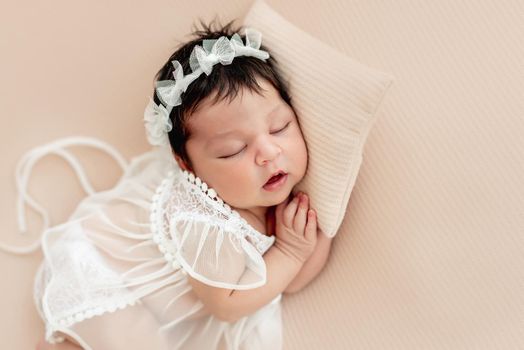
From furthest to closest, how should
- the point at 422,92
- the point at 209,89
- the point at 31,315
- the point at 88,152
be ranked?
the point at 88,152 → the point at 31,315 → the point at 422,92 → the point at 209,89

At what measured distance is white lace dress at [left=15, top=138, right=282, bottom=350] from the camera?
1.20 m

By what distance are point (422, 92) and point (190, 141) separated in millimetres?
512

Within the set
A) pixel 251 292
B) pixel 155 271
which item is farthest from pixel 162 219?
pixel 251 292

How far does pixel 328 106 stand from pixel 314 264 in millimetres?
373

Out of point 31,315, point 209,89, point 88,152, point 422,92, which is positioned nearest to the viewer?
point 209,89

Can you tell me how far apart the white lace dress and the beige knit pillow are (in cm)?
18

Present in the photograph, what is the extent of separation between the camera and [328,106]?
1204 millimetres

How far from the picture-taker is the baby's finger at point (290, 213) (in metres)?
1.27

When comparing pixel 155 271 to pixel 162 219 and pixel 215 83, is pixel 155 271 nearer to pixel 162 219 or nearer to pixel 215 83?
pixel 162 219

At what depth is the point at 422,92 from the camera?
1255 millimetres

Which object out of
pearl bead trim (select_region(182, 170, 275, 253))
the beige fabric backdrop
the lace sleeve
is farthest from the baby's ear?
the beige fabric backdrop

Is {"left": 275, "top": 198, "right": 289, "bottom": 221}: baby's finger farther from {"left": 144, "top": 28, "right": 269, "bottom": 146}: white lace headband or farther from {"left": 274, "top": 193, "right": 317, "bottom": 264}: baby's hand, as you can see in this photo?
{"left": 144, "top": 28, "right": 269, "bottom": 146}: white lace headband

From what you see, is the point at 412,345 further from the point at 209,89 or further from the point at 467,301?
the point at 209,89

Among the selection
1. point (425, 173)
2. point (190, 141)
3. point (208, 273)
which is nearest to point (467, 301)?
point (425, 173)
